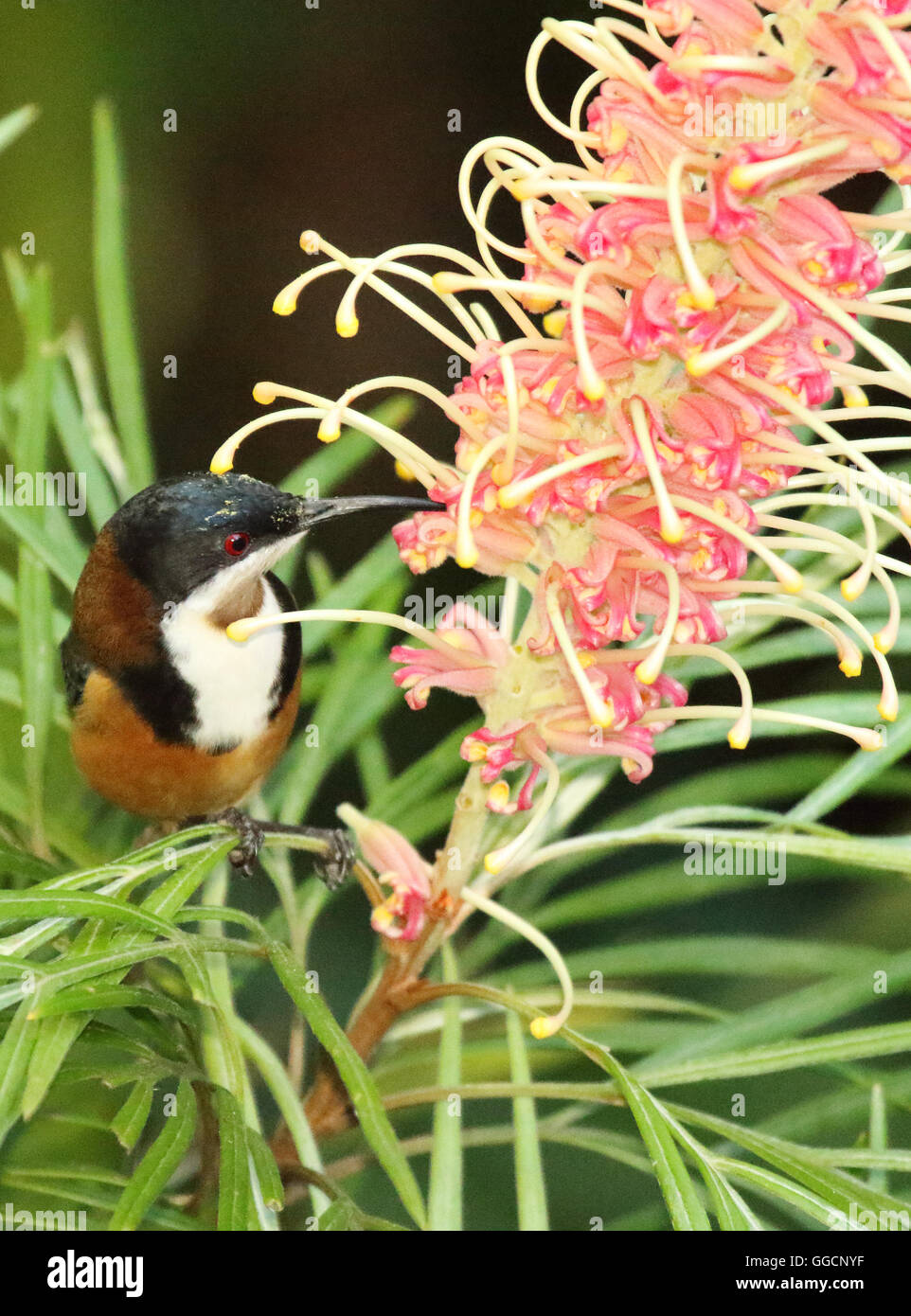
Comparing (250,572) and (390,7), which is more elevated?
(390,7)

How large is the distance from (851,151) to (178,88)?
2.05 feet

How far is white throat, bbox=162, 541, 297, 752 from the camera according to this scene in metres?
0.73

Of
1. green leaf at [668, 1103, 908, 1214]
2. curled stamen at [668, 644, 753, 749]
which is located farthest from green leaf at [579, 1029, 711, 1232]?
curled stamen at [668, 644, 753, 749]

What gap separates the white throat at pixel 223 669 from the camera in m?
0.73

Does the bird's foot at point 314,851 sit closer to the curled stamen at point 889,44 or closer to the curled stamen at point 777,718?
the curled stamen at point 777,718

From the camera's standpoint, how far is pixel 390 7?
0.87 metres

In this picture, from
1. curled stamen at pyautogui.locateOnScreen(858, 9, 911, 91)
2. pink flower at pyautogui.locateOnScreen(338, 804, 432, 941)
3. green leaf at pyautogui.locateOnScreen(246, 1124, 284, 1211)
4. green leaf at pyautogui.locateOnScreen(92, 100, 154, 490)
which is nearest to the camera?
curled stamen at pyautogui.locateOnScreen(858, 9, 911, 91)

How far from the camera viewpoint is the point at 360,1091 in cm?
53

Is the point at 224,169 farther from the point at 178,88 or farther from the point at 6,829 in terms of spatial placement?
the point at 6,829

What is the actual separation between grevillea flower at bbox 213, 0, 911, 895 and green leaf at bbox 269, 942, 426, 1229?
0.10m

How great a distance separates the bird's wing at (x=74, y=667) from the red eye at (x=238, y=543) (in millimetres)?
142

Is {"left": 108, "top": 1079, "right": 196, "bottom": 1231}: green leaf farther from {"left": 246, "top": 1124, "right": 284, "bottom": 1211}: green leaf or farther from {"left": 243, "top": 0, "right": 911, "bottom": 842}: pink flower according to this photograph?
{"left": 243, "top": 0, "right": 911, "bottom": 842}: pink flower

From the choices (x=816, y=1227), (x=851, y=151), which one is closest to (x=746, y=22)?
(x=851, y=151)
